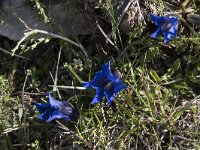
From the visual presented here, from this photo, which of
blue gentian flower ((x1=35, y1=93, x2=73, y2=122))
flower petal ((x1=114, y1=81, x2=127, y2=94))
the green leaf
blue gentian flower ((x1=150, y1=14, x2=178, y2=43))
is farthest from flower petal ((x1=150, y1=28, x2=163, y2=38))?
blue gentian flower ((x1=35, y1=93, x2=73, y2=122))

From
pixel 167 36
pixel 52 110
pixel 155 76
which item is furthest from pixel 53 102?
pixel 167 36

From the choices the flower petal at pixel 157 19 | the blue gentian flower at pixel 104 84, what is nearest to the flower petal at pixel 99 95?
the blue gentian flower at pixel 104 84

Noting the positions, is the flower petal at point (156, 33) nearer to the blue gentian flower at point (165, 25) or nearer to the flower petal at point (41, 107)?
the blue gentian flower at point (165, 25)

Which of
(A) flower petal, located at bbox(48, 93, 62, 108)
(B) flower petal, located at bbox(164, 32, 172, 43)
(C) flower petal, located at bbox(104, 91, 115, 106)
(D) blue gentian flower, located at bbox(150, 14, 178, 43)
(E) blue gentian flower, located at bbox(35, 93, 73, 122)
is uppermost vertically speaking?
(D) blue gentian flower, located at bbox(150, 14, 178, 43)

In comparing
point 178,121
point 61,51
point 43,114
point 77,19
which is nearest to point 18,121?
point 43,114

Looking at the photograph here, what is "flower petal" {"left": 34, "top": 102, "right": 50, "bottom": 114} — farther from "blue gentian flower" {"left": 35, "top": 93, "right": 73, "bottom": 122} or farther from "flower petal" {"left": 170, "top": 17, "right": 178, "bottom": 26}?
"flower petal" {"left": 170, "top": 17, "right": 178, "bottom": 26}

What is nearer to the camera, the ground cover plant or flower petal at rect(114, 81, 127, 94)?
flower petal at rect(114, 81, 127, 94)

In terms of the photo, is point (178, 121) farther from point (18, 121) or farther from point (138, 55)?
point (18, 121)
